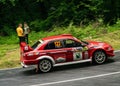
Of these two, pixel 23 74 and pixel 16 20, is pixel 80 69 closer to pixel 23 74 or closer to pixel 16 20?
pixel 23 74

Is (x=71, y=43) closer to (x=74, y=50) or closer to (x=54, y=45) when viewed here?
(x=74, y=50)

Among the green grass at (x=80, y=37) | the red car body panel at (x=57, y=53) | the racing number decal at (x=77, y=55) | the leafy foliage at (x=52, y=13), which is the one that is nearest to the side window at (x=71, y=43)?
the red car body panel at (x=57, y=53)

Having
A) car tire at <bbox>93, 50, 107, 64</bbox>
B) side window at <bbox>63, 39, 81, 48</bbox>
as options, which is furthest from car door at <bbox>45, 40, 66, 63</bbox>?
car tire at <bbox>93, 50, 107, 64</bbox>

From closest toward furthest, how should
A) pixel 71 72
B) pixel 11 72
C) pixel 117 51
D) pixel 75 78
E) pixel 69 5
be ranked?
1. pixel 75 78
2. pixel 71 72
3. pixel 11 72
4. pixel 117 51
5. pixel 69 5

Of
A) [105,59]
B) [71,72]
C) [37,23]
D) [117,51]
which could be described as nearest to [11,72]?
[71,72]

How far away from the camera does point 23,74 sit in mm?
17031

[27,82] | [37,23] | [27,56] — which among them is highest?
[37,23]

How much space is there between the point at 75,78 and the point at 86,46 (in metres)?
2.71

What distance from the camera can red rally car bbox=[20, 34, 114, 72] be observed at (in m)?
17.0

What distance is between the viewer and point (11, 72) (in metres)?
17.6

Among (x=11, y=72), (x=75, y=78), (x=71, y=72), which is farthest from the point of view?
(x=11, y=72)

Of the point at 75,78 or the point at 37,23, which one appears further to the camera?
the point at 37,23

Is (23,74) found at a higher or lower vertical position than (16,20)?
lower

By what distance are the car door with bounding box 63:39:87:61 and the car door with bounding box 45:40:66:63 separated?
213mm
